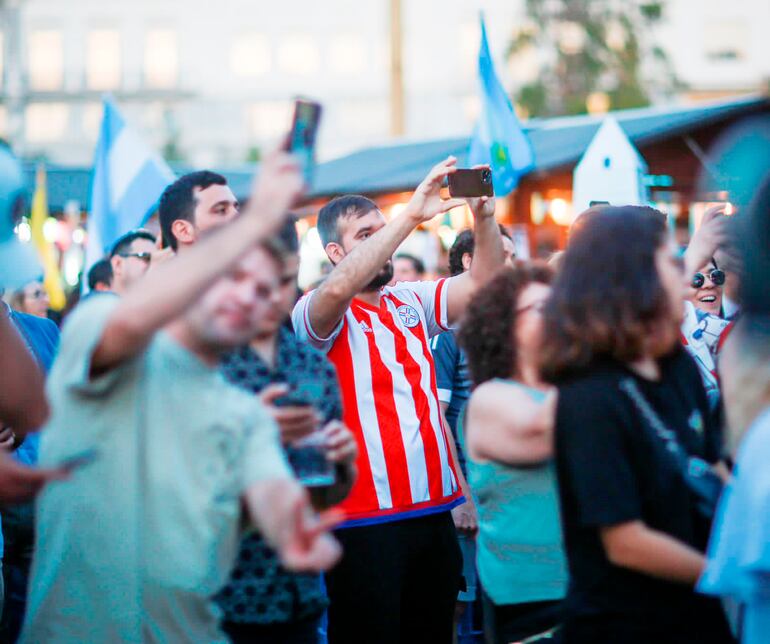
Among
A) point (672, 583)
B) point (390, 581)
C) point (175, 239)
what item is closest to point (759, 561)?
point (672, 583)

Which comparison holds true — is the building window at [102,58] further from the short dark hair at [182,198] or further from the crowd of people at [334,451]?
the crowd of people at [334,451]

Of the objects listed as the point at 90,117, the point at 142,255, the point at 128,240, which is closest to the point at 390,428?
the point at 142,255

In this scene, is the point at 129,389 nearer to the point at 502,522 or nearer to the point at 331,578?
the point at 502,522

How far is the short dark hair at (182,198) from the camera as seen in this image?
433cm

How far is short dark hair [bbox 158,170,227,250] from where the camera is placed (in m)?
4.33

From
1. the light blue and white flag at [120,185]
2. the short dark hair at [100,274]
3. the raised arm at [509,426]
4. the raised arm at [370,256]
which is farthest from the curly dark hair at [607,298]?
the light blue and white flag at [120,185]

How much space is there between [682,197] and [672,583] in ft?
41.8

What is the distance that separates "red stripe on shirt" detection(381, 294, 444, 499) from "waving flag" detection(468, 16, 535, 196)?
2.02m

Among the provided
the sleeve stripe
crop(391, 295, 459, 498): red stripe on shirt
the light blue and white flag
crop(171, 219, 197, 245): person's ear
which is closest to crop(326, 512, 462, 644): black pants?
crop(391, 295, 459, 498): red stripe on shirt

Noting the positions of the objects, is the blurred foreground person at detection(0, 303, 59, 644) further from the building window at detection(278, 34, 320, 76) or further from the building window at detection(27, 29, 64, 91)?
the building window at detection(27, 29, 64, 91)

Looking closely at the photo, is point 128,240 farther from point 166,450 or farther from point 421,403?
point 166,450

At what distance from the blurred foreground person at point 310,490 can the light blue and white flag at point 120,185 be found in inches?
181

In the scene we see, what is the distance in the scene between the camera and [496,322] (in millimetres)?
3084

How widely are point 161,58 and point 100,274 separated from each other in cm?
5771
